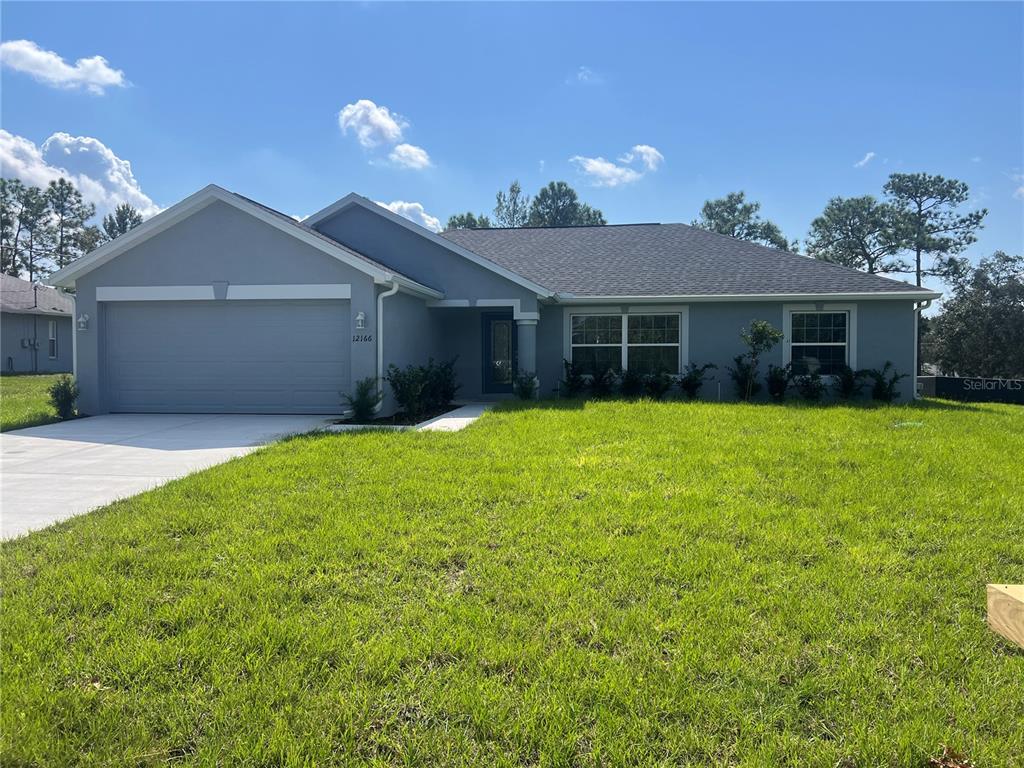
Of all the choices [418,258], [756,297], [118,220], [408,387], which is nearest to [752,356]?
[756,297]

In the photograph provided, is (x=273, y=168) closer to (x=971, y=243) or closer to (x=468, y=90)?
(x=468, y=90)

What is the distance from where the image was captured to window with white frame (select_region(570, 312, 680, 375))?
14359 mm

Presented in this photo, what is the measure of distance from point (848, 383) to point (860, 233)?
106 feet

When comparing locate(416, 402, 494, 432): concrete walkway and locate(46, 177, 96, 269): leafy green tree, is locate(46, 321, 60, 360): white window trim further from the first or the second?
locate(46, 177, 96, 269): leafy green tree

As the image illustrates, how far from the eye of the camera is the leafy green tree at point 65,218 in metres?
47.6

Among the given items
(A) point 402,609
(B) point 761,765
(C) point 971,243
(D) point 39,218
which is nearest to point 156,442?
(A) point 402,609

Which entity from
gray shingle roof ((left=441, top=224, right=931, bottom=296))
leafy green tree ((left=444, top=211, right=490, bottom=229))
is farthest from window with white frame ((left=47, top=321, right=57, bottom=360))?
leafy green tree ((left=444, top=211, right=490, bottom=229))

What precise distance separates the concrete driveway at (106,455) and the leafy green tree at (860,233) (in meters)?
39.8

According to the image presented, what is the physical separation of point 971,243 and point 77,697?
47.4 m

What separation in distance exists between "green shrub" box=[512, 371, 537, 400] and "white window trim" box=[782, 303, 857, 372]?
230 inches

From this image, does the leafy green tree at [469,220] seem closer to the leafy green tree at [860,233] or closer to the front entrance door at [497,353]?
the leafy green tree at [860,233]

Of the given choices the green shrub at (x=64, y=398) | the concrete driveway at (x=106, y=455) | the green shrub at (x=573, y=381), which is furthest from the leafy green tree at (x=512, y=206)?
the concrete driveway at (x=106, y=455)

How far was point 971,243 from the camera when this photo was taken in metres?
37.6

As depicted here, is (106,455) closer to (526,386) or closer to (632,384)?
(526,386)
